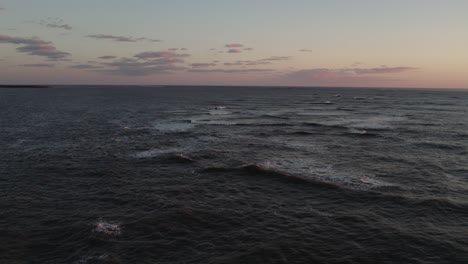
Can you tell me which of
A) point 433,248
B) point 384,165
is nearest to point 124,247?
point 433,248

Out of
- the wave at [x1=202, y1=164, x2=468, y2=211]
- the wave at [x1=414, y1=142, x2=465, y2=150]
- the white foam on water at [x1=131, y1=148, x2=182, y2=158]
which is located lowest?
the wave at [x1=202, y1=164, x2=468, y2=211]

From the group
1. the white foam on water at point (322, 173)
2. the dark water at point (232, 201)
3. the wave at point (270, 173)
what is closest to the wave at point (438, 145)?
the dark water at point (232, 201)

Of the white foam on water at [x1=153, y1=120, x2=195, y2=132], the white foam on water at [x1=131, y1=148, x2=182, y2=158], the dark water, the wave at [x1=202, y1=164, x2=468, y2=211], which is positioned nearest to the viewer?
the dark water

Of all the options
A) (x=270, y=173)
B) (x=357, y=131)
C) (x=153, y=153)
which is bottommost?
(x=270, y=173)

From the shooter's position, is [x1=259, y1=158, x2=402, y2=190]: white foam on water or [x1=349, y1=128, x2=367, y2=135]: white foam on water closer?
[x1=259, y1=158, x2=402, y2=190]: white foam on water

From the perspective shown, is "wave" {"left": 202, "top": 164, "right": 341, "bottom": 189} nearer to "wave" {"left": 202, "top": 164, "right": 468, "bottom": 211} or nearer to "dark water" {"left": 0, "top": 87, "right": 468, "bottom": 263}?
"wave" {"left": 202, "top": 164, "right": 468, "bottom": 211}

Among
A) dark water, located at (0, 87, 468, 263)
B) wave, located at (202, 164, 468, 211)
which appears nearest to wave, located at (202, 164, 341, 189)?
wave, located at (202, 164, 468, 211)

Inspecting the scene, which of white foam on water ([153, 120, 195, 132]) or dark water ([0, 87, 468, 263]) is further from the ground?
white foam on water ([153, 120, 195, 132])

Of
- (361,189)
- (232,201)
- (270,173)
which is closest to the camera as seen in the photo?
(232,201)

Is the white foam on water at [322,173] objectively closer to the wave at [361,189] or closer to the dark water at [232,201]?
the wave at [361,189]

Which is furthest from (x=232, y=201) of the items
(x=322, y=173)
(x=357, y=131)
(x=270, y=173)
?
(x=357, y=131)

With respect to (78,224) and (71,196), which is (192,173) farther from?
(78,224)

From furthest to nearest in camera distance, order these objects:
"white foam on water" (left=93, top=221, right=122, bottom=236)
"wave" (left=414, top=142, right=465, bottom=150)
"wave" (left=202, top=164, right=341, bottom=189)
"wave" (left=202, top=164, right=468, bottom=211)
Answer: "wave" (left=414, top=142, right=465, bottom=150) < "wave" (left=202, top=164, right=341, bottom=189) < "wave" (left=202, top=164, right=468, bottom=211) < "white foam on water" (left=93, top=221, right=122, bottom=236)

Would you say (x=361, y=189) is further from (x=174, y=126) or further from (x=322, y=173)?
(x=174, y=126)
